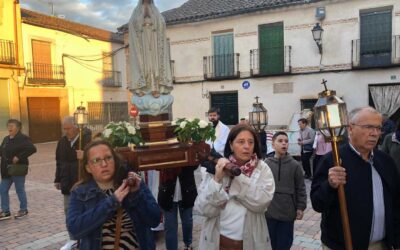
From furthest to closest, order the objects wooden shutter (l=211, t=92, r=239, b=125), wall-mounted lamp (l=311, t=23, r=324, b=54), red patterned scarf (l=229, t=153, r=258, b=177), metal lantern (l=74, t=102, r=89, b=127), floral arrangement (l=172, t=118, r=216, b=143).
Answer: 1. wooden shutter (l=211, t=92, r=239, b=125)
2. wall-mounted lamp (l=311, t=23, r=324, b=54)
3. metal lantern (l=74, t=102, r=89, b=127)
4. floral arrangement (l=172, t=118, r=216, b=143)
5. red patterned scarf (l=229, t=153, r=258, b=177)

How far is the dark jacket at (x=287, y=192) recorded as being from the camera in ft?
12.4

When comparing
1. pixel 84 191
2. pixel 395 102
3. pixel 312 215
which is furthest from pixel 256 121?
pixel 395 102

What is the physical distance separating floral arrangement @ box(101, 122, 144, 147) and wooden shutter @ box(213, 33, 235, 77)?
13.6m

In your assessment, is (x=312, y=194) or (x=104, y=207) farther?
(x=312, y=194)

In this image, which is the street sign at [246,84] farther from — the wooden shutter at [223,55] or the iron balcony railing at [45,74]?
the iron balcony railing at [45,74]

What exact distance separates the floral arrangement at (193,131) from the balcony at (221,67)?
13.0 meters

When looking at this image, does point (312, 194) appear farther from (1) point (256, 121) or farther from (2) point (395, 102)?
(2) point (395, 102)

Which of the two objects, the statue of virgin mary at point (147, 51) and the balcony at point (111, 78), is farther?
the balcony at point (111, 78)

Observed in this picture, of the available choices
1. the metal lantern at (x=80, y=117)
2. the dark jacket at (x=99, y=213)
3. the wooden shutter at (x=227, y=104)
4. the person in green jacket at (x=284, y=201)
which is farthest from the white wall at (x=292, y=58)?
the dark jacket at (x=99, y=213)

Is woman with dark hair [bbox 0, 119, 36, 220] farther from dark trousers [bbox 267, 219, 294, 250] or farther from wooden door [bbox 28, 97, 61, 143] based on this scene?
wooden door [bbox 28, 97, 61, 143]

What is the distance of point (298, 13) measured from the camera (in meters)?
15.2

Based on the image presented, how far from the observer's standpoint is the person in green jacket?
3.77m

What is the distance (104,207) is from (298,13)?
14.7 metres

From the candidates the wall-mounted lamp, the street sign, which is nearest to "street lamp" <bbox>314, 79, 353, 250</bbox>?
the wall-mounted lamp
